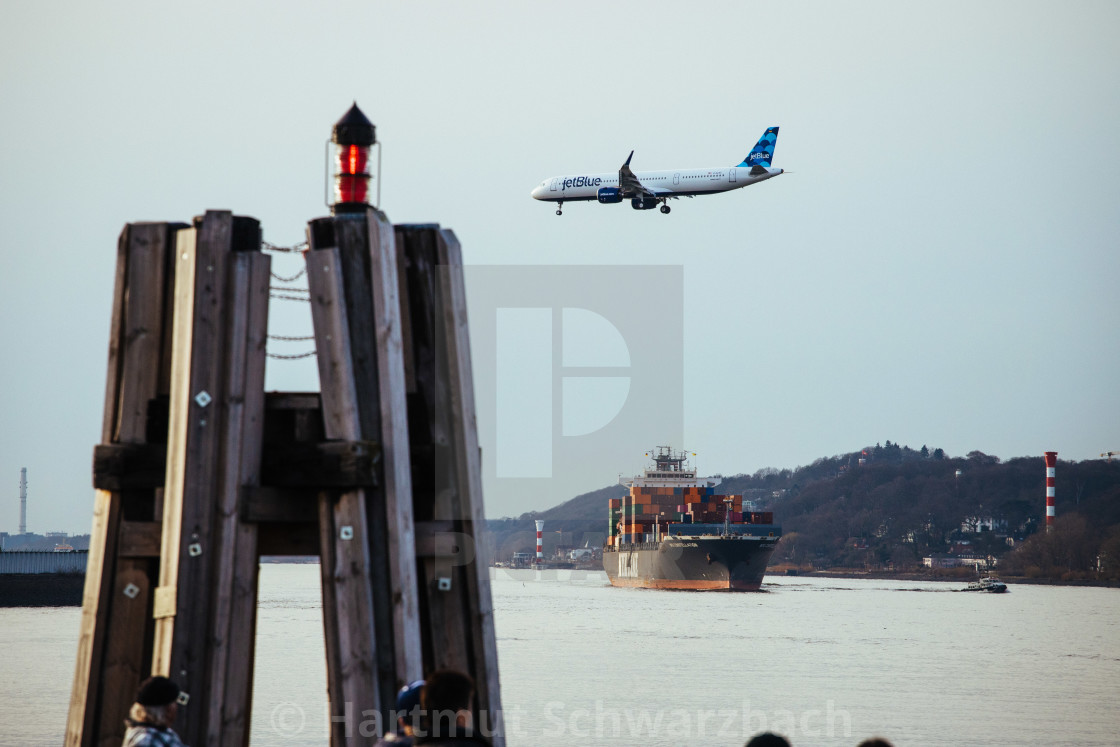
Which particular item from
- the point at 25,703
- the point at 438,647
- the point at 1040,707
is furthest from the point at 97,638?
the point at 1040,707

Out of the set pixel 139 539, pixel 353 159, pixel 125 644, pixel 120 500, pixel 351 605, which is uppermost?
pixel 353 159

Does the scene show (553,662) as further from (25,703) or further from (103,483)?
(103,483)

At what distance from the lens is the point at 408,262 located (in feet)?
26.8

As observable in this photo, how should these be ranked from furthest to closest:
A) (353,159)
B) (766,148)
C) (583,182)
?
(766,148)
(583,182)
(353,159)

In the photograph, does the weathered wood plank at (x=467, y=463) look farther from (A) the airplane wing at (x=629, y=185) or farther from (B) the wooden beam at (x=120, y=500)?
(A) the airplane wing at (x=629, y=185)

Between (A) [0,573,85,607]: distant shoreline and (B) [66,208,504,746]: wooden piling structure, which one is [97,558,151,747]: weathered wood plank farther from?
(A) [0,573,85,607]: distant shoreline

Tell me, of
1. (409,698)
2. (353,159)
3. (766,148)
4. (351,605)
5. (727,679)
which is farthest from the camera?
(766,148)

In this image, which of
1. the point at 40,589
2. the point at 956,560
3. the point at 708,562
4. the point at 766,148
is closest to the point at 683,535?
the point at 708,562

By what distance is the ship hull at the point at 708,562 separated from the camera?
3654 inches

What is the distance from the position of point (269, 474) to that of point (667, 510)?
4042 inches

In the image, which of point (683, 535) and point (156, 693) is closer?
point (156, 693)

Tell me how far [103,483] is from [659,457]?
353 feet

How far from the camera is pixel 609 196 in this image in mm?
73562

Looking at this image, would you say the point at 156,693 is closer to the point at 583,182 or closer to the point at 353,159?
the point at 353,159
